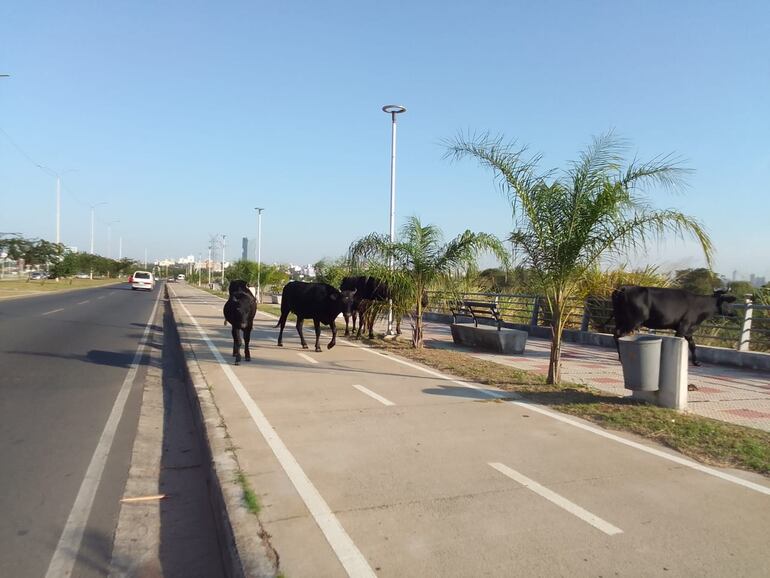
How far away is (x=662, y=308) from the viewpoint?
1125 cm

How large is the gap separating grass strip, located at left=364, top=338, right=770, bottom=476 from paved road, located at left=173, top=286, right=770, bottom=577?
0.33 m

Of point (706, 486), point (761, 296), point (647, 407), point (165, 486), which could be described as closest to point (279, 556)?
point (165, 486)

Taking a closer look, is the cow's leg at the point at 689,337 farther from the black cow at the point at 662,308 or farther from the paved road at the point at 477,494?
the paved road at the point at 477,494

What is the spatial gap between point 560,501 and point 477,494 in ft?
2.10

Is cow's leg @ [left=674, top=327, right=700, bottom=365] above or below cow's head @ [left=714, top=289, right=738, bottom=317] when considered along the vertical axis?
below

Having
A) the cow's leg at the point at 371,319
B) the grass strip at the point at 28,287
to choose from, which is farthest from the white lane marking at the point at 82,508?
the grass strip at the point at 28,287

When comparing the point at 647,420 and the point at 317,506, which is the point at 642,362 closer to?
the point at 647,420

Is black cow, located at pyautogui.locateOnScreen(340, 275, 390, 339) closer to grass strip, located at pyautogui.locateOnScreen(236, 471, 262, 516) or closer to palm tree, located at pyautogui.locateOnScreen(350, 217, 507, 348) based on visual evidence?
palm tree, located at pyautogui.locateOnScreen(350, 217, 507, 348)

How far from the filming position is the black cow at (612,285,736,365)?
11258 mm

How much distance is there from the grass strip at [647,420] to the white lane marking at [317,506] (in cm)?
376

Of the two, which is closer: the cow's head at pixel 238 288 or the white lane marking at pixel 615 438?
the white lane marking at pixel 615 438

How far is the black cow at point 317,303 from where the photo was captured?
1302 cm

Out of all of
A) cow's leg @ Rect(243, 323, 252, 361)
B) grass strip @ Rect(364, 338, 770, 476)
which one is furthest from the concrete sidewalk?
cow's leg @ Rect(243, 323, 252, 361)

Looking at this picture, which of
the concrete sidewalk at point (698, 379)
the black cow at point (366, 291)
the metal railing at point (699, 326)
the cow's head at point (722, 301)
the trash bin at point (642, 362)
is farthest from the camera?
the black cow at point (366, 291)
